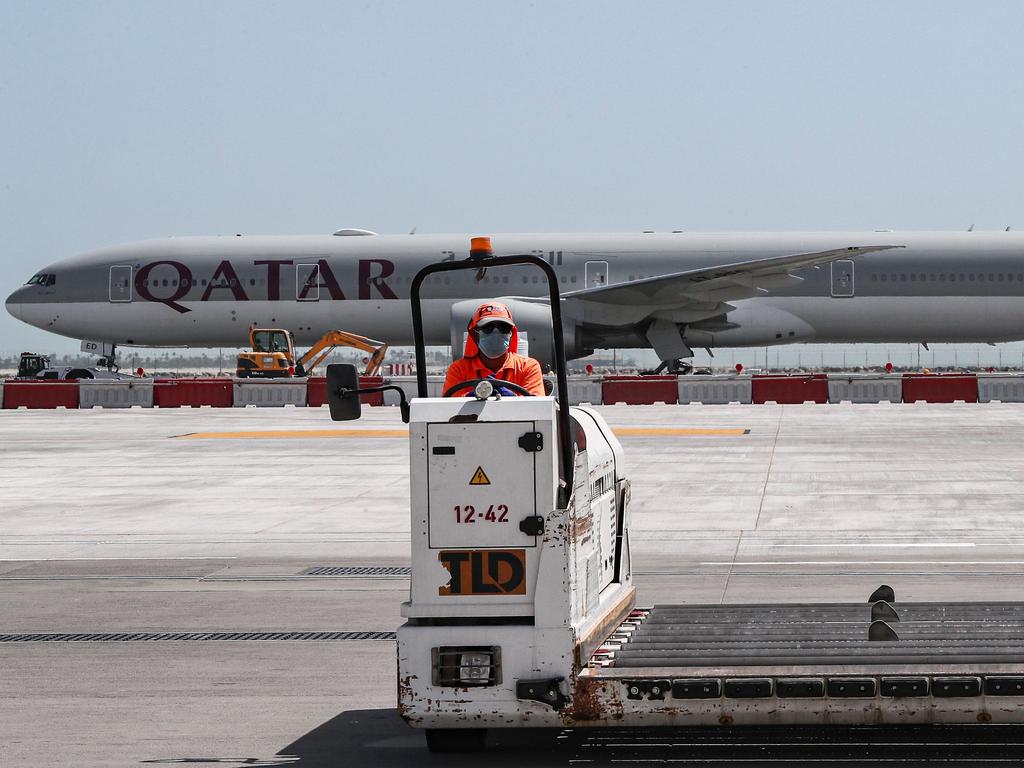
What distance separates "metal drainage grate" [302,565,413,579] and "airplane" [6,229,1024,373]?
30.4 meters

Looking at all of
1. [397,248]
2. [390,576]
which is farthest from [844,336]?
[390,576]

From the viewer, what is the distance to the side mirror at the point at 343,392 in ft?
21.6

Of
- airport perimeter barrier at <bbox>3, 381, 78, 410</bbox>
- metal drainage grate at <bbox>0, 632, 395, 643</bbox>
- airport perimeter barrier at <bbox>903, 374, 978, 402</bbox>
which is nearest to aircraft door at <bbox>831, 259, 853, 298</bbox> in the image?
airport perimeter barrier at <bbox>903, 374, 978, 402</bbox>

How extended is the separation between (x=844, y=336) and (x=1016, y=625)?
39.0 meters

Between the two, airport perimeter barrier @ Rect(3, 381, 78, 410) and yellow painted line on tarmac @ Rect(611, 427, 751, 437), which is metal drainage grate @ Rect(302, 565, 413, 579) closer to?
yellow painted line on tarmac @ Rect(611, 427, 751, 437)

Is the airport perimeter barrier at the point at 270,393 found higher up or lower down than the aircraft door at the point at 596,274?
lower down

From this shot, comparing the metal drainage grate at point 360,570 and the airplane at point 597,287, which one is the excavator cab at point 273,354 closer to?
the airplane at point 597,287

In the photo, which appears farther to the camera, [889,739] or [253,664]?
[253,664]

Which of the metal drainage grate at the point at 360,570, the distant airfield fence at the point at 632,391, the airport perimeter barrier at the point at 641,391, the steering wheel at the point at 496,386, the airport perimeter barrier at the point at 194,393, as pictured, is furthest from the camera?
the airport perimeter barrier at the point at 194,393

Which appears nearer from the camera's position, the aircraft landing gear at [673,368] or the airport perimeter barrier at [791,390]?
the airport perimeter barrier at [791,390]

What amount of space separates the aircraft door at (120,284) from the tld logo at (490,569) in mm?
41158

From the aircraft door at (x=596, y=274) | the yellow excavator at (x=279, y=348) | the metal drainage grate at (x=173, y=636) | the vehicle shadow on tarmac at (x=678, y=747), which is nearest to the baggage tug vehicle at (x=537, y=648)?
the vehicle shadow on tarmac at (x=678, y=747)

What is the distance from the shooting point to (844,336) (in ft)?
149

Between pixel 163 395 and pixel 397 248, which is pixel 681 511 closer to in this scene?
pixel 163 395
